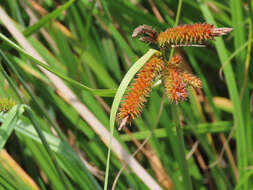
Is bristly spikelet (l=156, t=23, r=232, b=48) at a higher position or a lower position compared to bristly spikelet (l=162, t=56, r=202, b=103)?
higher

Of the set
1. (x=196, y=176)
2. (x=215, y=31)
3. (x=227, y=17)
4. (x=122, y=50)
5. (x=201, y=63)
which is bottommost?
(x=196, y=176)

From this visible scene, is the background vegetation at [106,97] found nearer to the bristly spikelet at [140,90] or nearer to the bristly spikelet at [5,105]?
the bristly spikelet at [5,105]

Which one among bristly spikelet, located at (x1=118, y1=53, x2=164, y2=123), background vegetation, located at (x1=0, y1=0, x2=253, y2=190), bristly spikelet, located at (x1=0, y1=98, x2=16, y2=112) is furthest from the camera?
background vegetation, located at (x1=0, y1=0, x2=253, y2=190)

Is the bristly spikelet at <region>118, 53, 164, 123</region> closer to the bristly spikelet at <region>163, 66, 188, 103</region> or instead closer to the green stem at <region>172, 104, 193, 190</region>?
the bristly spikelet at <region>163, 66, 188, 103</region>

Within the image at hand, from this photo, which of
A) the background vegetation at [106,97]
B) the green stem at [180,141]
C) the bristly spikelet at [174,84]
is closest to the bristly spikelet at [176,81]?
the bristly spikelet at [174,84]

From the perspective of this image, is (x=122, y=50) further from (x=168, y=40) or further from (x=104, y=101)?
(x=168, y=40)

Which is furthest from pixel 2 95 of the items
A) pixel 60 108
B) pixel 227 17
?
pixel 227 17

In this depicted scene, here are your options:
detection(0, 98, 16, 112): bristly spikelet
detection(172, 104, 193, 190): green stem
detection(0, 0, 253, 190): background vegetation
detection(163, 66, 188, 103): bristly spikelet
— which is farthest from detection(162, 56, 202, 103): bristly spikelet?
detection(0, 0, 253, 190): background vegetation
